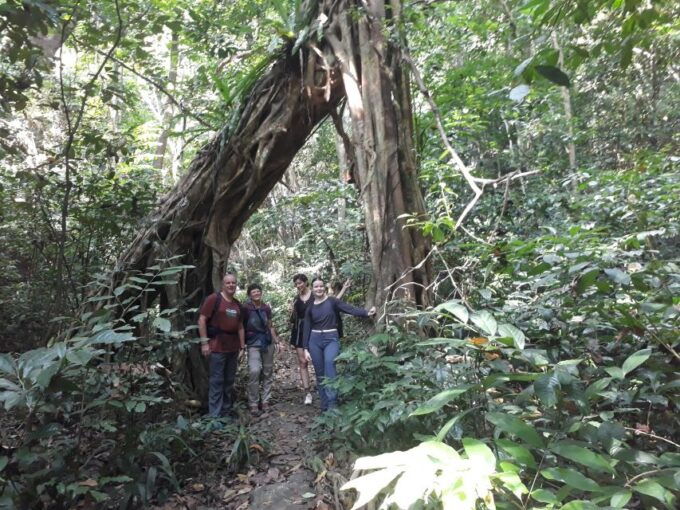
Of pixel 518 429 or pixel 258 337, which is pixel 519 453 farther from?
pixel 258 337

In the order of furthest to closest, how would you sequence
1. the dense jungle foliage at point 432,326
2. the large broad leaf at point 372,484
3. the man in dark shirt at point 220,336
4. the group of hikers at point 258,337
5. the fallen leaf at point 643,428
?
the man in dark shirt at point 220,336 → the group of hikers at point 258,337 → the fallen leaf at point 643,428 → the dense jungle foliage at point 432,326 → the large broad leaf at point 372,484

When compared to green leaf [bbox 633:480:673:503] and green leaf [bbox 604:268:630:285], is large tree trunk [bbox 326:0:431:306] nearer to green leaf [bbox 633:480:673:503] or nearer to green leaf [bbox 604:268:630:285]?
green leaf [bbox 604:268:630:285]

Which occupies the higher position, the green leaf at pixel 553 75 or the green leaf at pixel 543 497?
the green leaf at pixel 553 75

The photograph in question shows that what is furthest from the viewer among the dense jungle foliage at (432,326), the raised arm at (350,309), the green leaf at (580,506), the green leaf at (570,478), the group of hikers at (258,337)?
the group of hikers at (258,337)

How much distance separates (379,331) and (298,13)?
10.9ft

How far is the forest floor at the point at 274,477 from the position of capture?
3.52m

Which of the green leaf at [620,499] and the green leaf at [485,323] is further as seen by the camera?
the green leaf at [485,323]

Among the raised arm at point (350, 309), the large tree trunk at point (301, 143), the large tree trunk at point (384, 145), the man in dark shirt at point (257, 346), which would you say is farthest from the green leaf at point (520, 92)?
the man in dark shirt at point (257, 346)

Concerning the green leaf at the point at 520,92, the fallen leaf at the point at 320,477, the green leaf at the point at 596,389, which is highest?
the green leaf at the point at 520,92

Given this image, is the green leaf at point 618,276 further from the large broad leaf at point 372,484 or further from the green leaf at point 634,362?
the large broad leaf at point 372,484

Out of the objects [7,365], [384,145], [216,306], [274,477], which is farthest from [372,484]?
[216,306]

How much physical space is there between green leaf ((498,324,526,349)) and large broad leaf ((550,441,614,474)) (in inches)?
14.1

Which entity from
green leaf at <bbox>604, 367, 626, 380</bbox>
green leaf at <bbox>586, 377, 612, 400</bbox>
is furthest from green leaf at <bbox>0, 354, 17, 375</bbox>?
green leaf at <bbox>604, 367, 626, 380</bbox>

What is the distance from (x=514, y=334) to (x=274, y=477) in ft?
9.61
